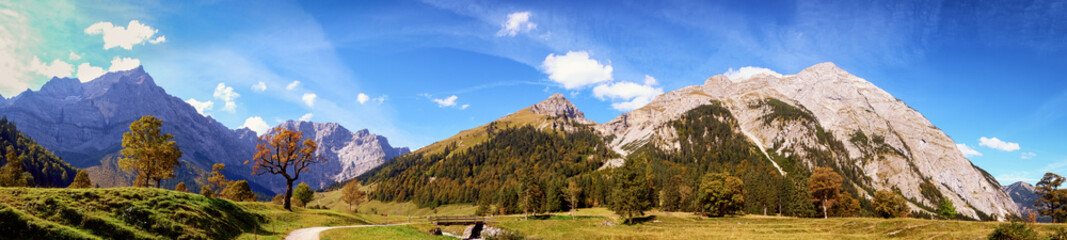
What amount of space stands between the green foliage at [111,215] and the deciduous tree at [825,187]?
375ft

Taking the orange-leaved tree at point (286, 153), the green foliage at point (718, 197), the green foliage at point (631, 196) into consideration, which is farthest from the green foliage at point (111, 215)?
the green foliage at point (718, 197)

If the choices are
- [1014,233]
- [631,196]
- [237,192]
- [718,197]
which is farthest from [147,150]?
[718,197]

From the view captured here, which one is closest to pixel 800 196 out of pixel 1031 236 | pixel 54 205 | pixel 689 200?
pixel 689 200

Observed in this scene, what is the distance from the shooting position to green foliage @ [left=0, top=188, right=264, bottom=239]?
71.2ft

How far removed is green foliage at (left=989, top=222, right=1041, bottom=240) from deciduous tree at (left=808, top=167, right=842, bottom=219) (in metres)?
65.9

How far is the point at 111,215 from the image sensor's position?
86.6 ft

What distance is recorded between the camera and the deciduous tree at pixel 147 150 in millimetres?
52688

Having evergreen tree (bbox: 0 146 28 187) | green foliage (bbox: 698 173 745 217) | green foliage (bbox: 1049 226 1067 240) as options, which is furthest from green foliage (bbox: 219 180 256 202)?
green foliage (bbox: 1049 226 1067 240)

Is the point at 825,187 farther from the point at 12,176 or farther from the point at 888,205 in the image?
the point at 12,176

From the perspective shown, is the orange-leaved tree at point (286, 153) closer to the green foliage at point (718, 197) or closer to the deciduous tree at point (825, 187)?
the green foliage at point (718, 197)

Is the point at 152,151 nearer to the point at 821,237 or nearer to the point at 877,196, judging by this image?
the point at 821,237

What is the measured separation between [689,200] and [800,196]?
3485cm

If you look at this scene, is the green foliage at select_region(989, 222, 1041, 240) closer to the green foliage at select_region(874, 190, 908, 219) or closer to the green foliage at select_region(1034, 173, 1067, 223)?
the green foliage at select_region(1034, 173, 1067, 223)

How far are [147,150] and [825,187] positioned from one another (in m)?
129
